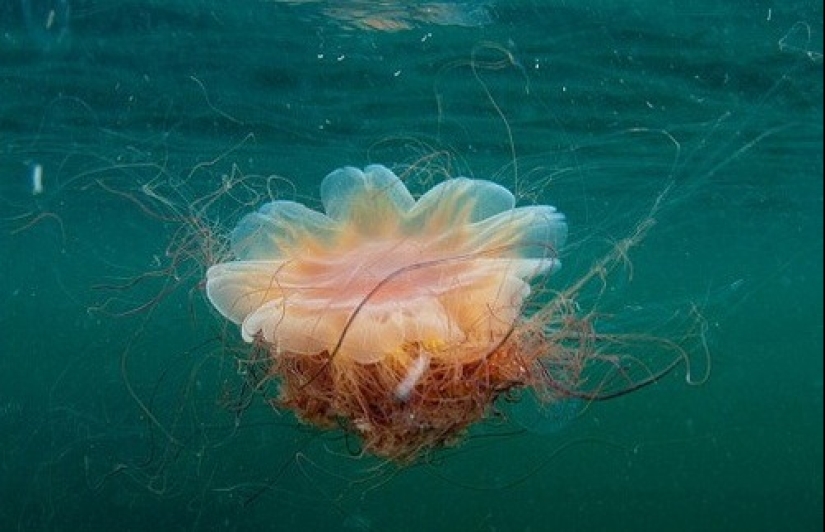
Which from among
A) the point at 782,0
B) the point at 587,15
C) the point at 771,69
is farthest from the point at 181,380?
the point at 771,69

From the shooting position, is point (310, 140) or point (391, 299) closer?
point (391, 299)

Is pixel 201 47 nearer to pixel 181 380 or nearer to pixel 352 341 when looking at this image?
pixel 181 380

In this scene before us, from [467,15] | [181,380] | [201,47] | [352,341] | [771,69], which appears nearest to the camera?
[352,341]

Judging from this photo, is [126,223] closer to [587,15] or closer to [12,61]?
[12,61]

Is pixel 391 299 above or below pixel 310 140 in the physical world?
above

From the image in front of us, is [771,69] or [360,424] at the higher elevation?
[360,424]

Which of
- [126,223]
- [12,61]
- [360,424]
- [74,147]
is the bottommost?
[126,223]

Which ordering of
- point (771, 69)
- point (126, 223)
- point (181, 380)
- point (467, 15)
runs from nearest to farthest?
point (181, 380), point (467, 15), point (771, 69), point (126, 223)

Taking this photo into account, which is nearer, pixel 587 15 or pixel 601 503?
pixel 587 15
